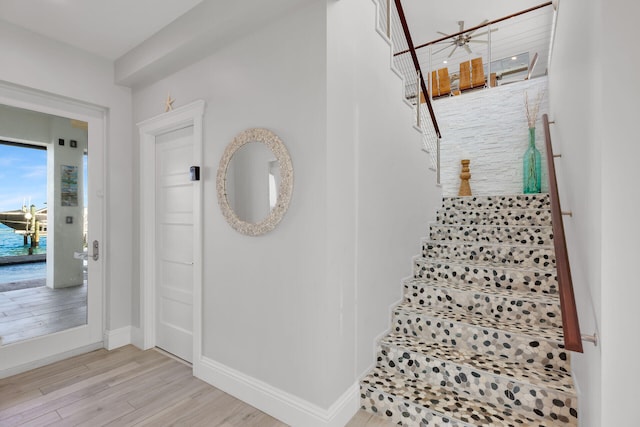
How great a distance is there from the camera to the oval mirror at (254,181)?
6.33 ft

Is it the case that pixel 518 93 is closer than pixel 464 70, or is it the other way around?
pixel 518 93

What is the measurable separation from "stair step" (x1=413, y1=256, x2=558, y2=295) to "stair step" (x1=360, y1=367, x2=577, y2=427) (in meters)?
1.02

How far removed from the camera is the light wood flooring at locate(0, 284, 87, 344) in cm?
248

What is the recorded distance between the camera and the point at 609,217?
1051mm

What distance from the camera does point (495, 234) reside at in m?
3.05

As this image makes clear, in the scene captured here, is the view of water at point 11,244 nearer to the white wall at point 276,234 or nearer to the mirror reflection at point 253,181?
the white wall at point 276,234

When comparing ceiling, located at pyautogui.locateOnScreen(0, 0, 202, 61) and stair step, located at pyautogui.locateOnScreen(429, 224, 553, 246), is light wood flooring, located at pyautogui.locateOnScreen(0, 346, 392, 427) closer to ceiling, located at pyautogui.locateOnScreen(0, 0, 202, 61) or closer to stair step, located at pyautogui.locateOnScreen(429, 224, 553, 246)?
stair step, located at pyautogui.locateOnScreen(429, 224, 553, 246)

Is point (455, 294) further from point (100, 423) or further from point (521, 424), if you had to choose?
point (100, 423)

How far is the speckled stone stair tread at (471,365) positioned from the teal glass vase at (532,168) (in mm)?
3173

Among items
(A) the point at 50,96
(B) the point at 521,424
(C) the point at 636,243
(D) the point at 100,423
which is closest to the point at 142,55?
(A) the point at 50,96

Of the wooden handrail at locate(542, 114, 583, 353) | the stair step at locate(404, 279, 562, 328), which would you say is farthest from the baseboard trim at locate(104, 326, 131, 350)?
the wooden handrail at locate(542, 114, 583, 353)

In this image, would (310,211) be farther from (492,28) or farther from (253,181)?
(492,28)

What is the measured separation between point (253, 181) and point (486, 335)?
1948 millimetres

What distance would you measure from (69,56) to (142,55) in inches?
27.8
